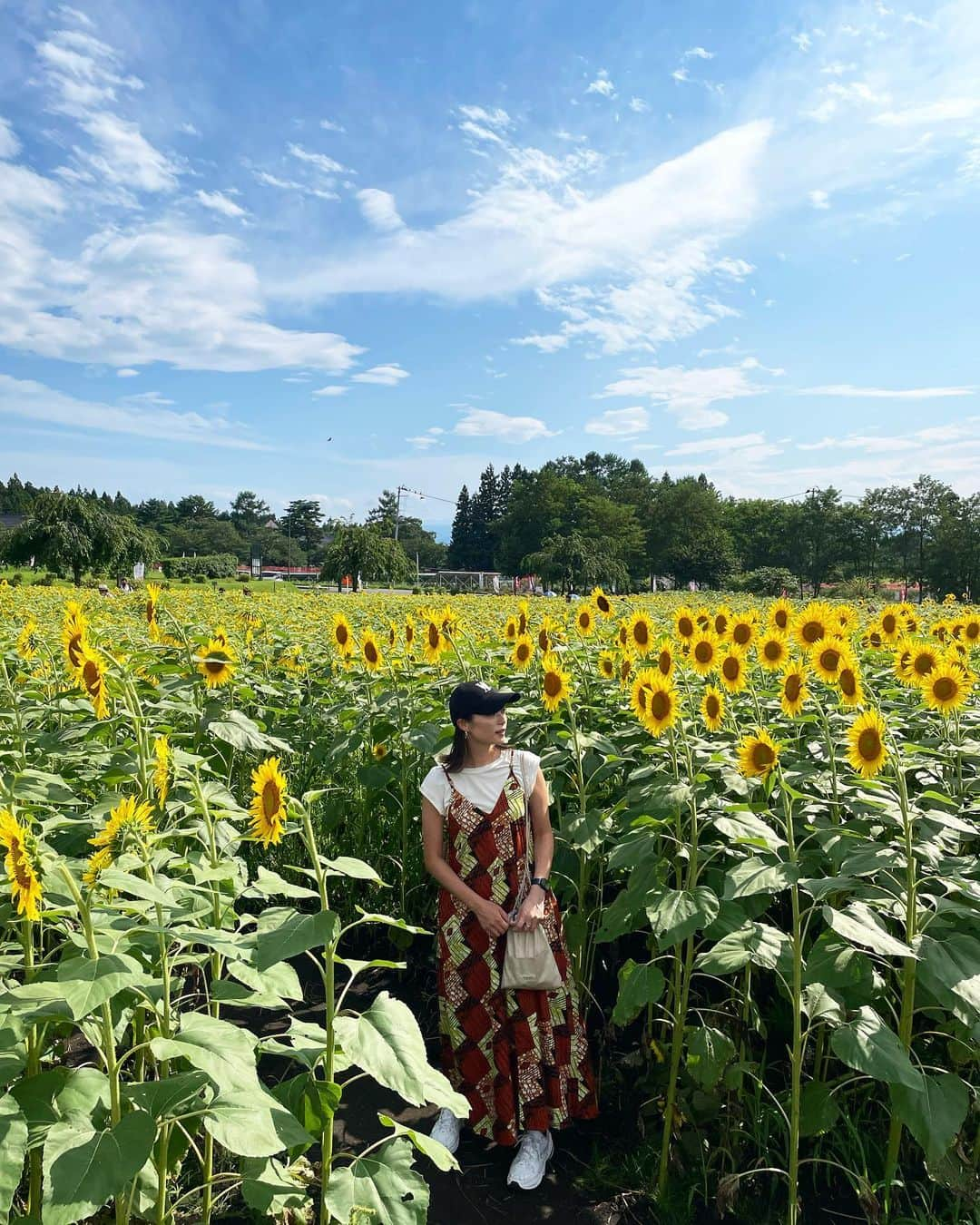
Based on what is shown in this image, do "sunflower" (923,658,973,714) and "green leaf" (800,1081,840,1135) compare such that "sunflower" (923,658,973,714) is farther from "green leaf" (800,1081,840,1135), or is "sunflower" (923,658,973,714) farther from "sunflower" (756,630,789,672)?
"green leaf" (800,1081,840,1135)

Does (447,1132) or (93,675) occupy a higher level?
(93,675)

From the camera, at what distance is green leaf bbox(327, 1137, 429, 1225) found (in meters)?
1.56

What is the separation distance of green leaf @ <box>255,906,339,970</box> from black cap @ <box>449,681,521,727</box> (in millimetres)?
1093

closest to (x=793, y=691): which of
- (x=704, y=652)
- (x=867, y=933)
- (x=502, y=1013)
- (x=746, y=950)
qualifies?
(x=704, y=652)

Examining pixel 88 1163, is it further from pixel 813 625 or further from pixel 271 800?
pixel 813 625

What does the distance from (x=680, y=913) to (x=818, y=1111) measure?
0.60 meters

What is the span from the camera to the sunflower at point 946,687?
8.66ft

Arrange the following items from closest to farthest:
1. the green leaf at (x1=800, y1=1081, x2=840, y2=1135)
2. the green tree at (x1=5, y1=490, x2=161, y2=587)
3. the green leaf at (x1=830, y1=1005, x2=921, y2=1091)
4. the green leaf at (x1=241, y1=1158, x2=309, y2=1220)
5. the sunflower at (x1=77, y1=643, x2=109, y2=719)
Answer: the green leaf at (x1=241, y1=1158, x2=309, y2=1220)
the green leaf at (x1=830, y1=1005, x2=921, y2=1091)
the green leaf at (x1=800, y1=1081, x2=840, y2=1135)
the sunflower at (x1=77, y1=643, x2=109, y2=719)
the green tree at (x1=5, y1=490, x2=161, y2=587)

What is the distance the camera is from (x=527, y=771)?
9.09 feet

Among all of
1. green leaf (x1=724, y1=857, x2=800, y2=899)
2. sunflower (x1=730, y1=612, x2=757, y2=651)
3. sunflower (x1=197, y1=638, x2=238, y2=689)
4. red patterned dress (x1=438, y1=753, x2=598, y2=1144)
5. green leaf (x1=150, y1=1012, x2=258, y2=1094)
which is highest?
sunflower (x1=730, y1=612, x2=757, y2=651)

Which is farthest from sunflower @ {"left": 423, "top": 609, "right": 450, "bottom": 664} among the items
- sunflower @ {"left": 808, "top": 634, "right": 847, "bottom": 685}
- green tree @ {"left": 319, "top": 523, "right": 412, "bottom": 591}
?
green tree @ {"left": 319, "top": 523, "right": 412, "bottom": 591}

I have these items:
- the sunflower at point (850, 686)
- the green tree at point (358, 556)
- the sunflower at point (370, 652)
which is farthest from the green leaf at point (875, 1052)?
the green tree at point (358, 556)

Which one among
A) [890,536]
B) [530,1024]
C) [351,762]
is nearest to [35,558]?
[351,762]

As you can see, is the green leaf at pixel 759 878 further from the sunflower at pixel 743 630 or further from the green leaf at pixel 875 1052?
the sunflower at pixel 743 630
